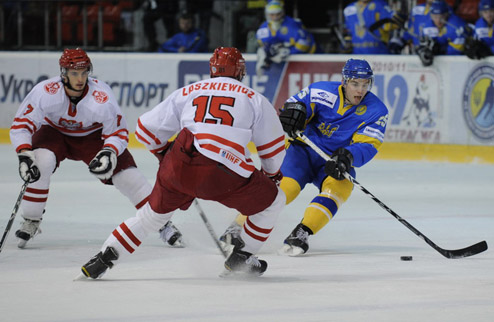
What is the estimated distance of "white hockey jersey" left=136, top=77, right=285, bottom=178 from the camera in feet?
13.4

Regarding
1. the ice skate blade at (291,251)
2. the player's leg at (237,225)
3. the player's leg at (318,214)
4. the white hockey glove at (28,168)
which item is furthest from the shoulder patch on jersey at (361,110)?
the white hockey glove at (28,168)

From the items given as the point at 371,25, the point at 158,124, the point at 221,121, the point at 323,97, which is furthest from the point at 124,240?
the point at 371,25

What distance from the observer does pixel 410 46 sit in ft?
31.6

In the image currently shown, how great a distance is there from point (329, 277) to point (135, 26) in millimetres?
7768

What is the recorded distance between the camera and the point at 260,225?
4.33 m

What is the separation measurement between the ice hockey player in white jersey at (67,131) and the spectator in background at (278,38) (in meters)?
4.36

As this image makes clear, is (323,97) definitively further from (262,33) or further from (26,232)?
(262,33)

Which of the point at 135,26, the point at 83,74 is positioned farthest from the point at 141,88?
the point at 83,74

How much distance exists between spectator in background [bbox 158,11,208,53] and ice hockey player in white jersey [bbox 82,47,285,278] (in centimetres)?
636

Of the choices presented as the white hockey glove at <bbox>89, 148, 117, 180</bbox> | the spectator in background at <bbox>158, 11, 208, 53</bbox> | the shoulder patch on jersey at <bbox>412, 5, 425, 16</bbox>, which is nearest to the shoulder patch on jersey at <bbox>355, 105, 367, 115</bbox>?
the white hockey glove at <bbox>89, 148, 117, 180</bbox>

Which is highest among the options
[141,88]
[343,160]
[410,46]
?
[343,160]

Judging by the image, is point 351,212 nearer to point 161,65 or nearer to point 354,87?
point 354,87

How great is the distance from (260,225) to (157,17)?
7.47 metres

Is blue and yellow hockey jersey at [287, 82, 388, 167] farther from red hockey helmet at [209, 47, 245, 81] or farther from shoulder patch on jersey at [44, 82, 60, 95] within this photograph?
shoulder patch on jersey at [44, 82, 60, 95]
